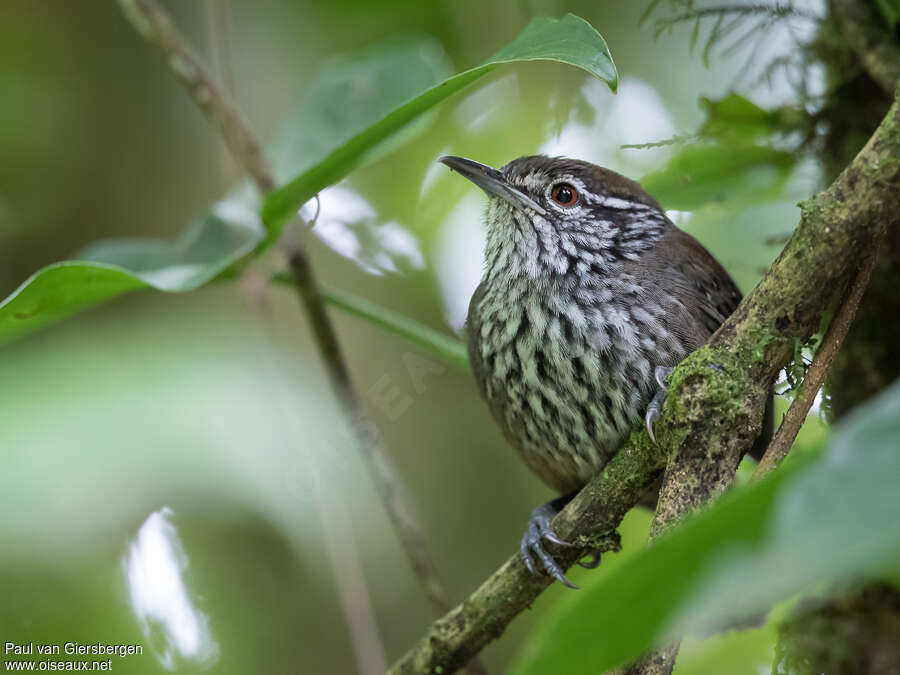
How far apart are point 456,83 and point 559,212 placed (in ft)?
3.60

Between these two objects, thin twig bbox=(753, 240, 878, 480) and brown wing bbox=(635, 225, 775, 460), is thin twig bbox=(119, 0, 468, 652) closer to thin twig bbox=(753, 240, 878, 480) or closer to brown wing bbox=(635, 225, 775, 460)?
brown wing bbox=(635, 225, 775, 460)

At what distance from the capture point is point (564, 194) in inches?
133

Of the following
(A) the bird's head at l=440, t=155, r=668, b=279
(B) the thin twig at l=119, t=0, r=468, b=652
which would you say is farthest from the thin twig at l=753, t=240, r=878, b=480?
(B) the thin twig at l=119, t=0, r=468, b=652

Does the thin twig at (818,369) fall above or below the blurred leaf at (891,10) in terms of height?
below

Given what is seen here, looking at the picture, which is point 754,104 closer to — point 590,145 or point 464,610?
point 590,145

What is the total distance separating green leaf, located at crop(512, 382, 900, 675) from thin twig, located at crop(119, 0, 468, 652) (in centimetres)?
255

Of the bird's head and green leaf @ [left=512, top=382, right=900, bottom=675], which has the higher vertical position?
the bird's head

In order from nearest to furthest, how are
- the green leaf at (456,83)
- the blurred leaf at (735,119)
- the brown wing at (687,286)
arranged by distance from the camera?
the green leaf at (456,83)
the brown wing at (687,286)
the blurred leaf at (735,119)

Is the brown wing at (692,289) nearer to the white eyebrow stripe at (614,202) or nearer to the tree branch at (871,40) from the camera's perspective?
the white eyebrow stripe at (614,202)

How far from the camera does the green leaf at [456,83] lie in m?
1.99

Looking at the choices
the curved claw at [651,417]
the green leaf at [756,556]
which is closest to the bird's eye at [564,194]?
the curved claw at [651,417]

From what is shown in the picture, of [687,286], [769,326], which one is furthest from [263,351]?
[769,326]

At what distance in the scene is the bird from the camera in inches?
111

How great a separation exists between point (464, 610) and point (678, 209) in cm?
179
